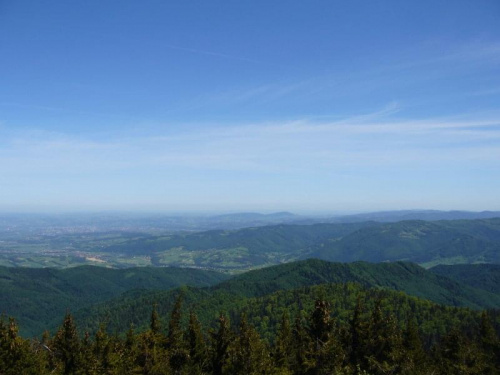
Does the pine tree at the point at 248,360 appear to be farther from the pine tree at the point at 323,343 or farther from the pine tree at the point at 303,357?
the pine tree at the point at 323,343

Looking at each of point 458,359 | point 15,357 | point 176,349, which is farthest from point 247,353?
point 458,359

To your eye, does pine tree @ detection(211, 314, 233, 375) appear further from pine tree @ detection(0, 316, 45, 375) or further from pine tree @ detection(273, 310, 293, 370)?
pine tree @ detection(0, 316, 45, 375)

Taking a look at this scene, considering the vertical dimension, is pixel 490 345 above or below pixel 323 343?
below

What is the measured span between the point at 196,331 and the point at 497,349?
52170mm

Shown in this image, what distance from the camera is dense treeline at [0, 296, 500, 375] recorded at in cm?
4294

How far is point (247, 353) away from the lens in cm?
4222

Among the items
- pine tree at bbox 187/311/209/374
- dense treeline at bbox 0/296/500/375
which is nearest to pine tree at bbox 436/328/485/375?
dense treeline at bbox 0/296/500/375

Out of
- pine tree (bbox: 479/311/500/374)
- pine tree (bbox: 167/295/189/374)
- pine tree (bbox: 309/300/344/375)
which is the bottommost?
pine tree (bbox: 479/311/500/374)

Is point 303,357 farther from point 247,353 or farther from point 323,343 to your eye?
point 247,353

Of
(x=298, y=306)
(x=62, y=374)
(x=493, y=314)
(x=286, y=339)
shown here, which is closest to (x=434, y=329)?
(x=493, y=314)

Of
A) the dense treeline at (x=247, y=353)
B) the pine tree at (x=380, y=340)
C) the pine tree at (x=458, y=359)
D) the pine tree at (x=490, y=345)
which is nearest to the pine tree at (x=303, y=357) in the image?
the dense treeline at (x=247, y=353)

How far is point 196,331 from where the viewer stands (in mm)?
59719

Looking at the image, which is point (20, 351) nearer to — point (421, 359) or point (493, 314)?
point (421, 359)

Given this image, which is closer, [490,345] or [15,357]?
[15,357]
